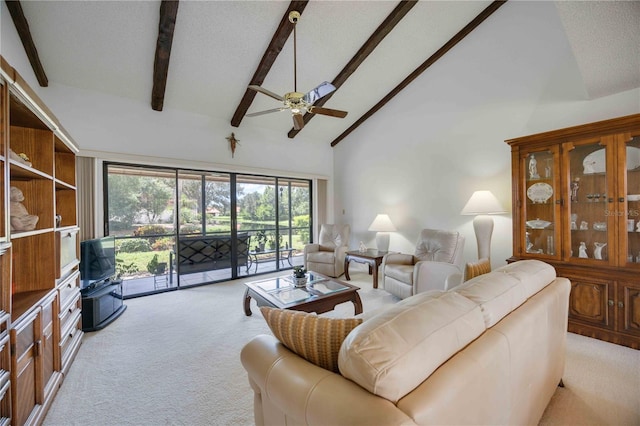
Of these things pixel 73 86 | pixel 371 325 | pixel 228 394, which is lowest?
pixel 228 394

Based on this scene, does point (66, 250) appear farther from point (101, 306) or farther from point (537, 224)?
point (537, 224)

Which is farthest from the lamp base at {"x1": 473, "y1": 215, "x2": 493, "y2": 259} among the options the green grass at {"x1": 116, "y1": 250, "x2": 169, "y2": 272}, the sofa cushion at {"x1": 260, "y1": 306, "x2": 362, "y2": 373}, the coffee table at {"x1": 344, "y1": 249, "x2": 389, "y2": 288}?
the green grass at {"x1": 116, "y1": 250, "x2": 169, "y2": 272}

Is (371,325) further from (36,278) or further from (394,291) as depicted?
(394,291)

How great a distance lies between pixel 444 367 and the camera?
81 centimetres

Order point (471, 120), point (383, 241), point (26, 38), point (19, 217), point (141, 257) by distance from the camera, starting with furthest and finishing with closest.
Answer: point (383, 241)
point (141, 257)
point (471, 120)
point (26, 38)
point (19, 217)

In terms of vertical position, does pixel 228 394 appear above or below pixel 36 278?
below

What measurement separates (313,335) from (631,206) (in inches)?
126

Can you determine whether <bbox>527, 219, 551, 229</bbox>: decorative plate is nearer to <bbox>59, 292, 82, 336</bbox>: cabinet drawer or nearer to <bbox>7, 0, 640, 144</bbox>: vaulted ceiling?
<bbox>7, 0, 640, 144</bbox>: vaulted ceiling

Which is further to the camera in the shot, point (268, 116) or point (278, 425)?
point (268, 116)

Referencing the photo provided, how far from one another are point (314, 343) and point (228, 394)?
1.33 metres

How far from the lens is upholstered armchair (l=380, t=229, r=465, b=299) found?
3.01m

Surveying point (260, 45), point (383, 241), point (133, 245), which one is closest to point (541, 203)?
point (383, 241)

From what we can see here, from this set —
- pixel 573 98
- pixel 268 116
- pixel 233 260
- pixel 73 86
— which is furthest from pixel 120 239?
pixel 573 98

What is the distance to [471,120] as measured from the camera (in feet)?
12.7
